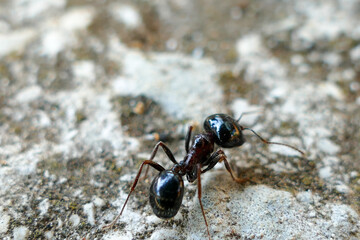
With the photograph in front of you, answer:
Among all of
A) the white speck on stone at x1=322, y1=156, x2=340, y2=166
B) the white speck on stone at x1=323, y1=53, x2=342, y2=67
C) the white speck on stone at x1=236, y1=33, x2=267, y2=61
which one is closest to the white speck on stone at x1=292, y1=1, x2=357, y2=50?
the white speck on stone at x1=323, y1=53, x2=342, y2=67

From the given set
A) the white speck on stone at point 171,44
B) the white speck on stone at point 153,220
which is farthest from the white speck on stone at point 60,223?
the white speck on stone at point 171,44

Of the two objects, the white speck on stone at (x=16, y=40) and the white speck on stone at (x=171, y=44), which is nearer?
the white speck on stone at (x=16, y=40)

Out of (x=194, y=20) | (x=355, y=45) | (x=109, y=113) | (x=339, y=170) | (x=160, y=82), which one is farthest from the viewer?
(x=194, y=20)

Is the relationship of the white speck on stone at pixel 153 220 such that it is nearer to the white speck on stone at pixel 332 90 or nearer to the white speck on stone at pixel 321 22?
the white speck on stone at pixel 332 90


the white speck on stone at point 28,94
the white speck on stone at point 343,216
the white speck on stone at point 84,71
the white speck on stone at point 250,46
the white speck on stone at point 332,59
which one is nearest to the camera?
the white speck on stone at point 343,216

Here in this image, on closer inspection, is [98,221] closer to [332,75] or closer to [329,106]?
[329,106]

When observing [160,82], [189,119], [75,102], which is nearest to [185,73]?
[160,82]

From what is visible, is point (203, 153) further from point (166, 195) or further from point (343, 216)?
point (343, 216)

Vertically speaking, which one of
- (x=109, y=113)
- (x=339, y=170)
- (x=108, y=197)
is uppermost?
(x=109, y=113)
